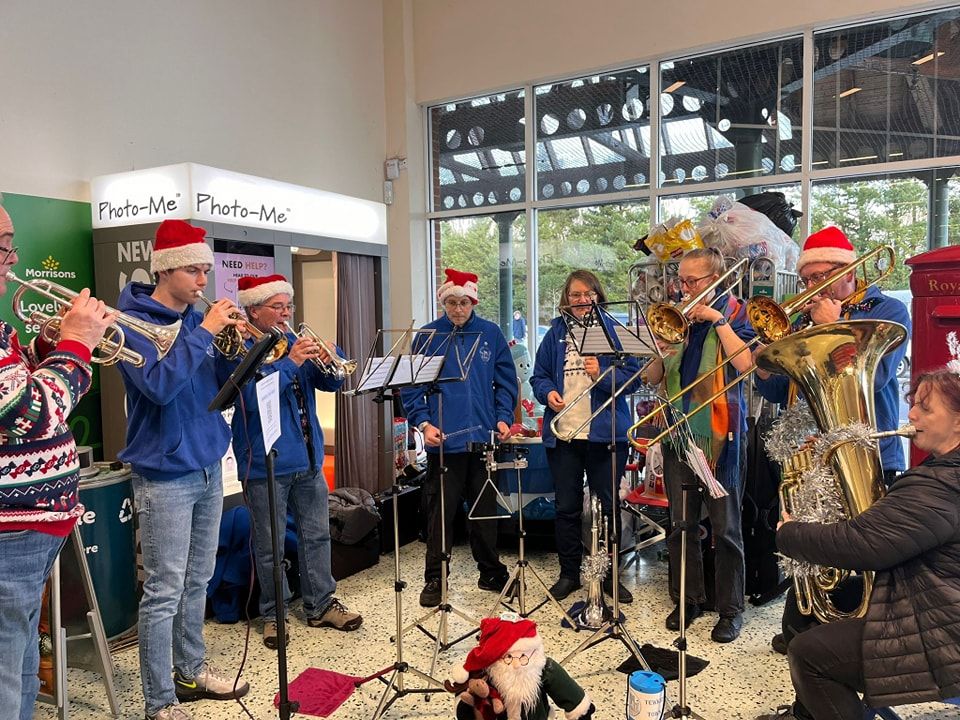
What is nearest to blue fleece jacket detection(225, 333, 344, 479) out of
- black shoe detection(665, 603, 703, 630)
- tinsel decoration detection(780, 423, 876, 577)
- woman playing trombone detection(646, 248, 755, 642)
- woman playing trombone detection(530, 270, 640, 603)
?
woman playing trombone detection(530, 270, 640, 603)

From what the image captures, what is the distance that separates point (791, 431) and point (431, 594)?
6.54ft

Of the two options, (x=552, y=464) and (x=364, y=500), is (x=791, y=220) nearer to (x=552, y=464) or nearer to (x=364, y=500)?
(x=552, y=464)

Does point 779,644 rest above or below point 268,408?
below

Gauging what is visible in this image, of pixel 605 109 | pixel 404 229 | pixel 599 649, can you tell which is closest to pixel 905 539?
pixel 599 649

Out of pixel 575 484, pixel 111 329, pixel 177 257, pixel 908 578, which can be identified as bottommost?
pixel 575 484

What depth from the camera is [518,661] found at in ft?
6.05

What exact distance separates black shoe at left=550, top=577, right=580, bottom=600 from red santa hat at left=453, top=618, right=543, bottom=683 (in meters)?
1.58

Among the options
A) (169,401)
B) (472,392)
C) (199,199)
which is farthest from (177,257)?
(472,392)

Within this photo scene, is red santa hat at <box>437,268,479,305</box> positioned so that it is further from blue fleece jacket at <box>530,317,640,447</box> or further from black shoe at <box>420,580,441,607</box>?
black shoe at <box>420,580,441,607</box>

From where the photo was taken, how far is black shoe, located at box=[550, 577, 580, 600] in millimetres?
3430

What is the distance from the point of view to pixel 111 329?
2105 mm

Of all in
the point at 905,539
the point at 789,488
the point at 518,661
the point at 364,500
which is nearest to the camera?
the point at 905,539

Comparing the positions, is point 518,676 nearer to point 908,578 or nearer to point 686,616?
point 908,578

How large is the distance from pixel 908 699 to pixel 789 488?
58cm
